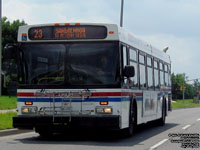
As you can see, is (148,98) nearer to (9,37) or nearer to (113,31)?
(113,31)

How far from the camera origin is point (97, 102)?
14.5 m

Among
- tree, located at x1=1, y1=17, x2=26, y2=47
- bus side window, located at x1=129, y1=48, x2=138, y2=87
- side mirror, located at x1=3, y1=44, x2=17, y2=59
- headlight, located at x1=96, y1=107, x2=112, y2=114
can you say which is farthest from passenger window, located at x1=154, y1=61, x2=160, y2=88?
tree, located at x1=1, y1=17, x2=26, y2=47

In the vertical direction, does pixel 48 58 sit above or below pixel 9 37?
below

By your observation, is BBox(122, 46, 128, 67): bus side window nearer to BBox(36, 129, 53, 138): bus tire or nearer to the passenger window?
BBox(36, 129, 53, 138): bus tire

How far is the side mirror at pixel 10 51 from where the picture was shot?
14.9 meters

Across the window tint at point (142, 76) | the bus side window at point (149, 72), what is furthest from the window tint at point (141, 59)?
the bus side window at point (149, 72)

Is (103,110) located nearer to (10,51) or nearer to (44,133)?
(44,133)

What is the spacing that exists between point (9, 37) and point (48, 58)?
63.9 metres

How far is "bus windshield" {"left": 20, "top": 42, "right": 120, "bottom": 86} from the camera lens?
1459cm

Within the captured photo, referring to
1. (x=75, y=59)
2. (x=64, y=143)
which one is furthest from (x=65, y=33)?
(x=64, y=143)

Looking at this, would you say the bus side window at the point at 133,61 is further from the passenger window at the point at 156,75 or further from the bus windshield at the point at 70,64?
the passenger window at the point at 156,75

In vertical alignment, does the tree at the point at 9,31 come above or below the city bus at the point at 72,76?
above

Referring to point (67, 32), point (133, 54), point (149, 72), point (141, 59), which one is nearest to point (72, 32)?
point (67, 32)

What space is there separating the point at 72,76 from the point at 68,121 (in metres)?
1.21
